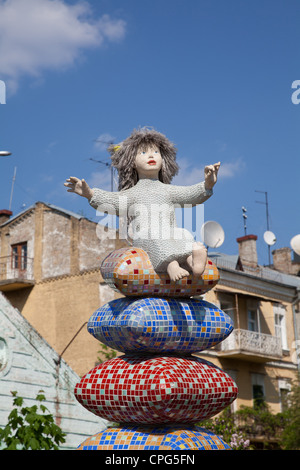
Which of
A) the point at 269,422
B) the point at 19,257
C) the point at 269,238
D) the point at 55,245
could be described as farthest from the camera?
the point at 269,238

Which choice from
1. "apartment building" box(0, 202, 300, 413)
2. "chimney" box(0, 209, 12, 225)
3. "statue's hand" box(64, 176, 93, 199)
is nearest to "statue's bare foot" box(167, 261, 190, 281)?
"statue's hand" box(64, 176, 93, 199)

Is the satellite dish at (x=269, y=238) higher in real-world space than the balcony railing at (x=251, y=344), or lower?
higher

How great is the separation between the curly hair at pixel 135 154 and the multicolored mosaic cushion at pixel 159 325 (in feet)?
4.20

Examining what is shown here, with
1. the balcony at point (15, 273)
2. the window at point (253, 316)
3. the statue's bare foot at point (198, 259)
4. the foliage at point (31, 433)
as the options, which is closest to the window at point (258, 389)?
the window at point (253, 316)

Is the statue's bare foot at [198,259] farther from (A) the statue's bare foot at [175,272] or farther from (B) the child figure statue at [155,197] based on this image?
(A) the statue's bare foot at [175,272]

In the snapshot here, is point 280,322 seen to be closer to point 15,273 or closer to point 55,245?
point 55,245

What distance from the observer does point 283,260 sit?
3272 cm

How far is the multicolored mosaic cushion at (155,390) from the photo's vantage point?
5.96m

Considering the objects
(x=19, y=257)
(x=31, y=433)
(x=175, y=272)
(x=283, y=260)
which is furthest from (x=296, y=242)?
(x=175, y=272)

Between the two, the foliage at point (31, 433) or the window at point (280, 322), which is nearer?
the foliage at point (31, 433)

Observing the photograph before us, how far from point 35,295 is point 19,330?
10.7m

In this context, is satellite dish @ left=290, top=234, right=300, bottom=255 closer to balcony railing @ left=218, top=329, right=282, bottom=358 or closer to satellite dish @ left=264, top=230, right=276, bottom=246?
balcony railing @ left=218, top=329, right=282, bottom=358

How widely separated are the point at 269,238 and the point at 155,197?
23.7m

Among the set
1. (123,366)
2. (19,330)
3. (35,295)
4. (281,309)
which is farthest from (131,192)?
(281,309)
